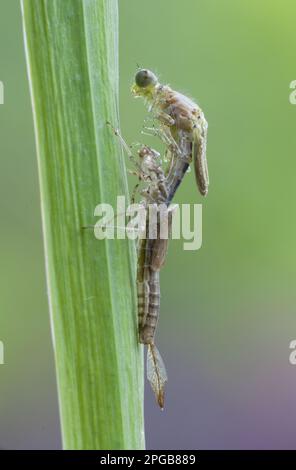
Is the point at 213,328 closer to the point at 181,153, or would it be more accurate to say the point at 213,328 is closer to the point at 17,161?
the point at 17,161

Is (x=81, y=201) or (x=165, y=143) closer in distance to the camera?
(x=81, y=201)

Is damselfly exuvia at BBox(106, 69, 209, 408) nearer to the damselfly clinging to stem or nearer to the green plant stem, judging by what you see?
the damselfly clinging to stem

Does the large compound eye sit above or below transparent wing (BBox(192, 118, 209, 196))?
above

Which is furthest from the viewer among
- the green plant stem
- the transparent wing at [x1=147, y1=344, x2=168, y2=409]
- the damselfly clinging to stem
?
the transparent wing at [x1=147, y1=344, x2=168, y2=409]

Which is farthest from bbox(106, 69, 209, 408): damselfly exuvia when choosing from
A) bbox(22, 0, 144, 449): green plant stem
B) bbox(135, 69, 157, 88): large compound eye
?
bbox(22, 0, 144, 449): green plant stem

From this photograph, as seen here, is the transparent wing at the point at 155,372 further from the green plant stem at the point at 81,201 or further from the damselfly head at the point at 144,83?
the damselfly head at the point at 144,83

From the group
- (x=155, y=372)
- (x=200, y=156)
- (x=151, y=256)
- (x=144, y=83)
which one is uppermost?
(x=144, y=83)

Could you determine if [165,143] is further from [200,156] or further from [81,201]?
[81,201]

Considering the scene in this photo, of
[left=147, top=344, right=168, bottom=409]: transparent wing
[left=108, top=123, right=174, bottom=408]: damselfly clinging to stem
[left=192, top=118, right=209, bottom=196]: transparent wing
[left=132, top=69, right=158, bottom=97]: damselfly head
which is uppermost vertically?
[left=132, top=69, right=158, bottom=97]: damselfly head

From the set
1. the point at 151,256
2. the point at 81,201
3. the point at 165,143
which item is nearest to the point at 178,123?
the point at 165,143
